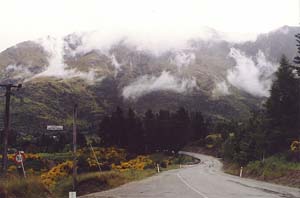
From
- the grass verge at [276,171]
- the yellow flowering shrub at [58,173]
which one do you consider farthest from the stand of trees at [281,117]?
the yellow flowering shrub at [58,173]

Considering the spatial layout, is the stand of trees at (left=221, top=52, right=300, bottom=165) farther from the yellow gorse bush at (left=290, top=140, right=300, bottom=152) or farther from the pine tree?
the yellow gorse bush at (left=290, top=140, right=300, bottom=152)

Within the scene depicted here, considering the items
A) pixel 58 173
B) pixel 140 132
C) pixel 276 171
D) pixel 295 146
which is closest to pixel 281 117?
pixel 295 146

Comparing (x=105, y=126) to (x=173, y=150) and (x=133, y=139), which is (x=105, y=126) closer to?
(x=133, y=139)

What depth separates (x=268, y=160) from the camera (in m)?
39.4

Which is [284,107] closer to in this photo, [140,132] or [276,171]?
[276,171]

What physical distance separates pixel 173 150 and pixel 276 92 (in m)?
63.5

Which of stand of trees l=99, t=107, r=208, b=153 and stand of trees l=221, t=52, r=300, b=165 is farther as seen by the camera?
stand of trees l=99, t=107, r=208, b=153

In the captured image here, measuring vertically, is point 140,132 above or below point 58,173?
above

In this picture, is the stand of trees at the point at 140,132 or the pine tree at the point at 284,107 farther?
the stand of trees at the point at 140,132

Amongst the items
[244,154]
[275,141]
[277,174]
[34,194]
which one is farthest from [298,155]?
[34,194]

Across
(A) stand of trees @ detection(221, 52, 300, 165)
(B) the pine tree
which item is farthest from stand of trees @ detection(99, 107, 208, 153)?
(B) the pine tree

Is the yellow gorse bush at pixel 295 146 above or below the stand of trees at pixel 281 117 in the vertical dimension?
below

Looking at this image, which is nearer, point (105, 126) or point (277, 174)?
point (277, 174)

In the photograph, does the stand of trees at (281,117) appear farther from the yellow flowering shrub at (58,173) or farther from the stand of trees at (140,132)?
the stand of trees at (140,132)
